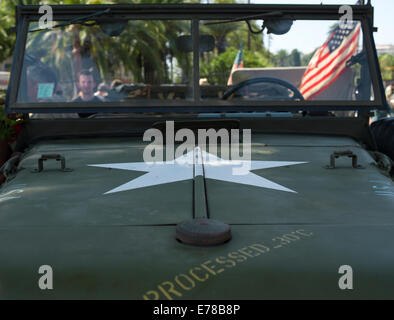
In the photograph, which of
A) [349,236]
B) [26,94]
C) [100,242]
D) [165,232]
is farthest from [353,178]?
[26,94]

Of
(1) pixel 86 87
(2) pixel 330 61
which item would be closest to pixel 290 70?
(2) pixel 330 61

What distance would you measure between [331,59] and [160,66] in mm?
1003

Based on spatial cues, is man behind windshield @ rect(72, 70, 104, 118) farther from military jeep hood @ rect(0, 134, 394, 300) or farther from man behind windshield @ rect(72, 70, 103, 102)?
military jeep hood @ rect(0, 134, 394, 300)

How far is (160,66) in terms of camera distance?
8.89 feet

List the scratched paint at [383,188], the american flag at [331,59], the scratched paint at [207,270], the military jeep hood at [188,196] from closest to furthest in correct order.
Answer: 1. the scratched paint at [207,270]
2. the military jeep hood at [188,196]
3. the scratched paint at [383,188]
4. the american flag at [331,59]

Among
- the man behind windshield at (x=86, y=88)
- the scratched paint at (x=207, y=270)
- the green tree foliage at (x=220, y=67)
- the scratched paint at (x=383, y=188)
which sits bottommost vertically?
the scratched paint at (x=207, y=270)

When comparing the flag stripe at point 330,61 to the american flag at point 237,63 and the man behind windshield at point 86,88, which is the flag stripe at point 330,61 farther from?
the man behind windshield at point 86,88

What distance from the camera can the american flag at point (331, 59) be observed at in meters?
2.74

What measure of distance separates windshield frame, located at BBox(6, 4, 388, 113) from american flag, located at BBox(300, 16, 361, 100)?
85 millimetres

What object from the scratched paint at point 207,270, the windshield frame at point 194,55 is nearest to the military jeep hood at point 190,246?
the scratched paint at point 207,270

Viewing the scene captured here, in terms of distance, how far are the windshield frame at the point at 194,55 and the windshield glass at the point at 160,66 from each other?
0.7 inches

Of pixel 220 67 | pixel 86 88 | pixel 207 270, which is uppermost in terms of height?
pixel 220 67

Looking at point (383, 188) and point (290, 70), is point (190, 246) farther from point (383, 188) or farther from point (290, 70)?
point (290, 70)
